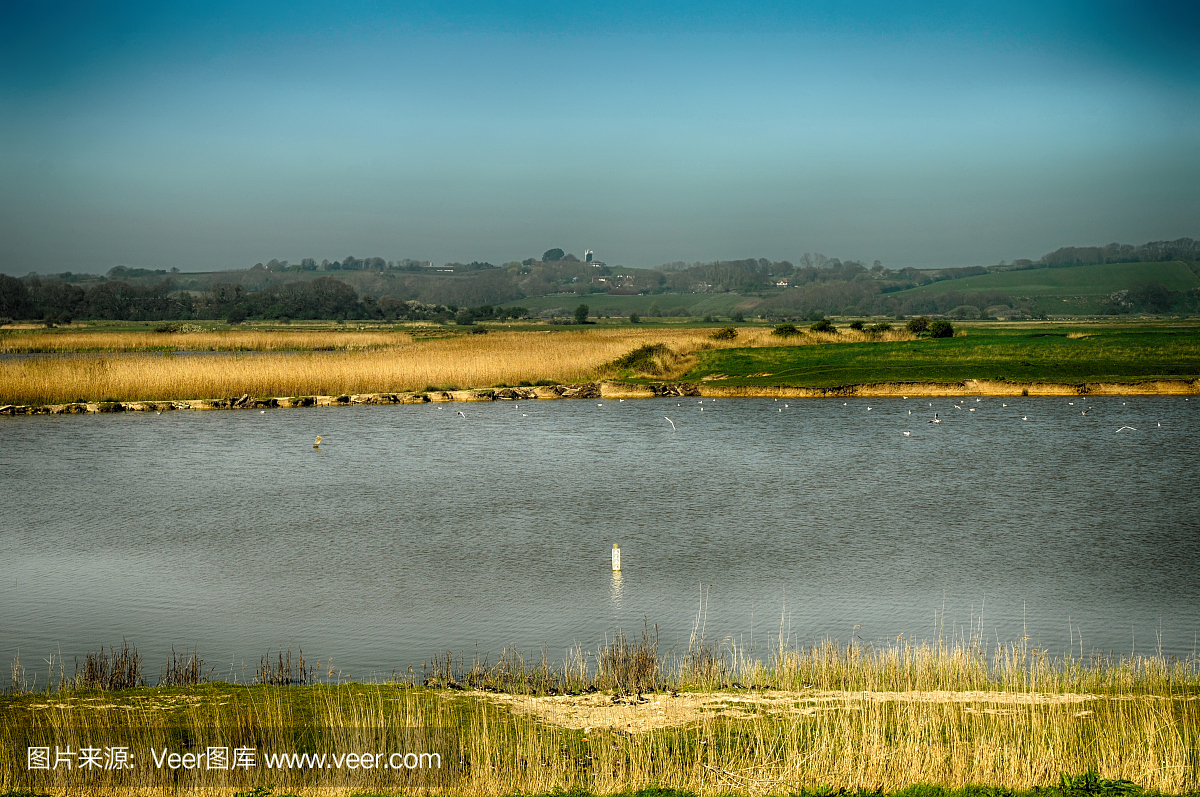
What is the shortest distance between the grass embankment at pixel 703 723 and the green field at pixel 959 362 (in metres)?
31.8

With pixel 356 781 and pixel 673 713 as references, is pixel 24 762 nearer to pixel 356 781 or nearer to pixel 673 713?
pixel 356 781

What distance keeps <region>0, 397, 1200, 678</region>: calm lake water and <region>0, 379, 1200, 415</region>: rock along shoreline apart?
5653 mm

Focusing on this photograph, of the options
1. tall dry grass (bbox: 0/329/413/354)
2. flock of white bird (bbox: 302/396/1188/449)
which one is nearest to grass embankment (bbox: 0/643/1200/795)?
flock of white bird (bbox: 302/396/1188/449)

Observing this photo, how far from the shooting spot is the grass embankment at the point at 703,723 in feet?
23.7

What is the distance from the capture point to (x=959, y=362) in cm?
4625

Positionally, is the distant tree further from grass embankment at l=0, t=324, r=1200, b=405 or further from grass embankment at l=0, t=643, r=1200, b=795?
grass embankment at l=0, t=643, r=1200, b=795

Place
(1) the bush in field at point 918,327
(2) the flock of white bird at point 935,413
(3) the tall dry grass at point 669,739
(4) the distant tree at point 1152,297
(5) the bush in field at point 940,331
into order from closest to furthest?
(3) the tall dry grass at point 669,739 → (2) the flock of white bird at point 935,413 → (5) the bush in field at point 940,331 → (1) the bush in field at point 918,327 → (4) the distant tree at point 1152,297

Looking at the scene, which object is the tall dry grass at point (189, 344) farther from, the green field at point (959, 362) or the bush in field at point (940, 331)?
the bush in field at point (940, 331)

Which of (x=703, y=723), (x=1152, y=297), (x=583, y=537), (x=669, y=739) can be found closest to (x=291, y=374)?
(x=583, y=537)

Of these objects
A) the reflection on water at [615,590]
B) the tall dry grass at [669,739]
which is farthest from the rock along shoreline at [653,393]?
the tall dry grass at [669,739]

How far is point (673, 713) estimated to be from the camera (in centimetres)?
848

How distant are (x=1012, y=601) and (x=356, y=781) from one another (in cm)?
901

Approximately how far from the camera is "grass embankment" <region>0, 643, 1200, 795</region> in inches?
284

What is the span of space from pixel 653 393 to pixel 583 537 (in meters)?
24.7
